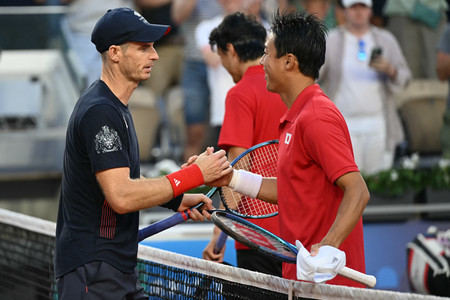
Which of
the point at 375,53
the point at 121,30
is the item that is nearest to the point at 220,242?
the point at 121,30

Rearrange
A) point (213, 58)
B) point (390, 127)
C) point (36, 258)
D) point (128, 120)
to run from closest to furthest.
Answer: point (128, 120) < point (36, 258) < point (213, 58) < point (390, 127)

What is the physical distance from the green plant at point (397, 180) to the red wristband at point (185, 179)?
516 centimetres

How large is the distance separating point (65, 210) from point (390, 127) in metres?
6.22

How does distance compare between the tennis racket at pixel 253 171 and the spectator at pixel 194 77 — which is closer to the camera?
the tennis racket at pixel 253 171

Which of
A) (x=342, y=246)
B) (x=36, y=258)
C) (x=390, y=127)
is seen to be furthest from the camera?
(x=390, y=127)

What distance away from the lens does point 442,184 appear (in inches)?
352

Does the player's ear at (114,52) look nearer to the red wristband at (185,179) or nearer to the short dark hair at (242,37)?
the red wristband at (185,179)

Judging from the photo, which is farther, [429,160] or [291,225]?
[429,160]

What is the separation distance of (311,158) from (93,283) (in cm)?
108

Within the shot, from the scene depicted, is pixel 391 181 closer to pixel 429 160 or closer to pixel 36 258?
pixel 429 160

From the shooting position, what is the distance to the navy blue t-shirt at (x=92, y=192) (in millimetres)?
3555

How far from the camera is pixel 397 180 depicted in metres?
8.84

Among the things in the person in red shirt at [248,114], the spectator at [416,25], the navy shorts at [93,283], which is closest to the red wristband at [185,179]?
the navy shorts at [93,283]

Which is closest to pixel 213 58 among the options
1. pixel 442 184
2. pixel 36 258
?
pixel 442 184
